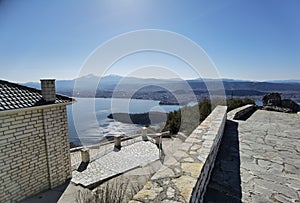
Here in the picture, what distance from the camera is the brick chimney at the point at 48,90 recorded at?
486cm

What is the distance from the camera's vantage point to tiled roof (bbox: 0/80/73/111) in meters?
4.11

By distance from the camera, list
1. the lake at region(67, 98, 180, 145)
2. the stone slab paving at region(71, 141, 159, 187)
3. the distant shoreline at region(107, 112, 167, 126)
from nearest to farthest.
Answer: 1. the stone slab paving at region(71, 141, 159, 187)
2. the lake at region(67, 98, 180, 145)
3. the distant shoreline at region(107, 112, 167, 126)

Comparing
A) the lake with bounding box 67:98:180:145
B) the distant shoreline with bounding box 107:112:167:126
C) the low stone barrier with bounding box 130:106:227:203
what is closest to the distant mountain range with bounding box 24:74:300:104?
the lake with bounding box 67:98:180:145

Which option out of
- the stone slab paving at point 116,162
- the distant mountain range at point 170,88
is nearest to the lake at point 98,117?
the distant mountain range at point 170,88

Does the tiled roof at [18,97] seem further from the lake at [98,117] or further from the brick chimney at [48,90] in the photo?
the lake at [98,117]

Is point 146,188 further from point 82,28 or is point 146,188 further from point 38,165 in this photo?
point 82,28

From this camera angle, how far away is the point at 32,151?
457cm

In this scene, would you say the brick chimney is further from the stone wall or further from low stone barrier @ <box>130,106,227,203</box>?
low stone barrier @ <box>130,106,227,203</box>

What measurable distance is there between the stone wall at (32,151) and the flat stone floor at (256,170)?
14.6ft

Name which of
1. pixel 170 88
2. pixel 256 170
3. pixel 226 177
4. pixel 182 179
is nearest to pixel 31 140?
pixel 182 179

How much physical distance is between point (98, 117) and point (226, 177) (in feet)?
57.4

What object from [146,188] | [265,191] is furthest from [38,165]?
[265,191]

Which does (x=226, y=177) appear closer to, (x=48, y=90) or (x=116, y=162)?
(x=48, y=90)

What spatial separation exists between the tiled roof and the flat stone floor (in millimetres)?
4503
